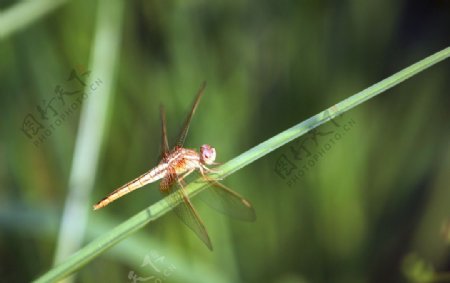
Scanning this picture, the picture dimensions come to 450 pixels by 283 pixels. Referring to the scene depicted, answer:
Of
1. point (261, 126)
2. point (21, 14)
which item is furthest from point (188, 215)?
point (21, 14)

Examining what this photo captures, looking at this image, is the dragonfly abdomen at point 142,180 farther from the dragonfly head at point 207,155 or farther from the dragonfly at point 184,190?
the dragonfly head at point 207,155

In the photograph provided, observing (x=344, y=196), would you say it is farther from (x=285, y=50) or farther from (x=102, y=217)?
(x=102, y=217)

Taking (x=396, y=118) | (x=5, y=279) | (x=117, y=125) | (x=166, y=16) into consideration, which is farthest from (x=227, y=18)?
(x=5, y=279)

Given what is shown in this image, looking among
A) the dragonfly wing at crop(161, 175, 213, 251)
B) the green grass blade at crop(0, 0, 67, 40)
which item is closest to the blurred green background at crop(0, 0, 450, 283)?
the green grass blade at crop(0, 0, 67, 40)

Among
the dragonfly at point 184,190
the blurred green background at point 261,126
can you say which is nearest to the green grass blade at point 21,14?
the blurred green background at point 261,126

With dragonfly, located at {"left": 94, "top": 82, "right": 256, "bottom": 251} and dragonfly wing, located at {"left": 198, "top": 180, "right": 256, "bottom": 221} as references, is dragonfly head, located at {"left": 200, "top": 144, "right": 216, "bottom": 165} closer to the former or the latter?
dragonfly, located at {"left": 94, "top": 82, "right": 256, "bottom": 251}

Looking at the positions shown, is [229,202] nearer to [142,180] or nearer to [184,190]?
[184,190]
